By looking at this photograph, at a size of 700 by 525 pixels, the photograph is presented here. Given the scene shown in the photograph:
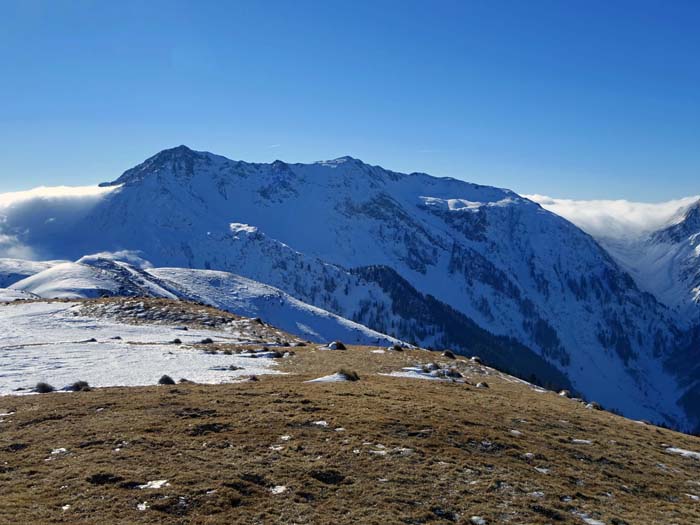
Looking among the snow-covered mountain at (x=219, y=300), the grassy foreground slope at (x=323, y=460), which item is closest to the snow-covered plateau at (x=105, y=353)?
the grassy foreground slope at (x=323, y=460)

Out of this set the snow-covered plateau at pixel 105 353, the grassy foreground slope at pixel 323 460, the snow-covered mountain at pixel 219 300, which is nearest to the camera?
the grassy foreground slope at pixel 323 460

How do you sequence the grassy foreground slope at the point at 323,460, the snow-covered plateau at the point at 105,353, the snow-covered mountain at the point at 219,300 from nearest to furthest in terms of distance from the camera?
A: the grassy foreground slope at the point at 323,460
the snow-covered plateau at the point at 105,353
the snow-covered mountain at the point at 219,300

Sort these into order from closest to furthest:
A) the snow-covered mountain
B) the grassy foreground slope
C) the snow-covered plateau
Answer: the grassy foreground slope → the snow-covered plateau → the snow-covered mountain

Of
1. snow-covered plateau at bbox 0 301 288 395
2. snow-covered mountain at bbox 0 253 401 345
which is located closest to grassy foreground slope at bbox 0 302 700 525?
snow-covered plateau at bbox 0 301 288 395

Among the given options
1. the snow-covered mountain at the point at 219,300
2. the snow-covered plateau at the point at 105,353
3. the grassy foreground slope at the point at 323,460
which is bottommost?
the snow-covered mountain at the point at 219,300

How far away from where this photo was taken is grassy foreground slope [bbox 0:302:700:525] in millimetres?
14156

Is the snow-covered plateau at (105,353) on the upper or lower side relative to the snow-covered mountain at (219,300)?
upper

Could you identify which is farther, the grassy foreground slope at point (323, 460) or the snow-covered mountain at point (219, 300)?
the snow-covered mountain at point (219, 300)

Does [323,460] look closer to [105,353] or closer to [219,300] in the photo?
[105,353]

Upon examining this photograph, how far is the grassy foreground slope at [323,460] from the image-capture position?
46.4ft

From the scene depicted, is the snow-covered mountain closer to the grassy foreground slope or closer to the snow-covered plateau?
the snow-covered plateau

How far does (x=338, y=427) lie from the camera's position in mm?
20578

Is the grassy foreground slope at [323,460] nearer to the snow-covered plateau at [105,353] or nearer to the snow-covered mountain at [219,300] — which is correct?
the snow-covered plateau at [105,353]

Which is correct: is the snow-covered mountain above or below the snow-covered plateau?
below
